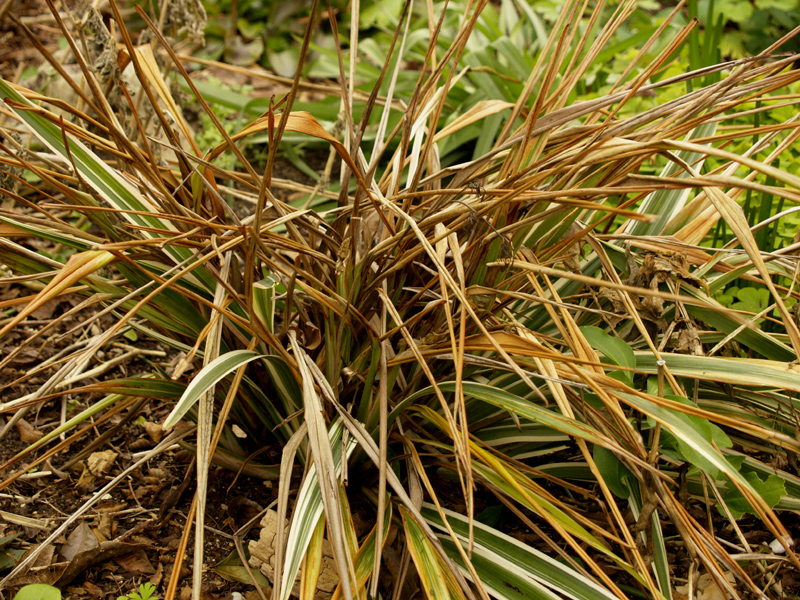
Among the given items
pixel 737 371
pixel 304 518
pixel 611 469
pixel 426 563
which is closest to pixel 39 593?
pixel 304 518

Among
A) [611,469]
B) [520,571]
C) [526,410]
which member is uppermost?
[526,410]

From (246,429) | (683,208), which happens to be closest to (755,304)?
(683,208)

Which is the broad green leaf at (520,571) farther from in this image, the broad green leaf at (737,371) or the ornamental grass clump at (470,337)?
the broad green leaf at (737,371)

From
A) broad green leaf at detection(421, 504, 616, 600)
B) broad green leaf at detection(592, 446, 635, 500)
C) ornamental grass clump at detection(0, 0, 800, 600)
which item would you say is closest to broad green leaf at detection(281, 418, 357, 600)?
ornamental grass clump at detection(0, 0, 800, 600)

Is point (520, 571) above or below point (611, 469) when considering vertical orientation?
below

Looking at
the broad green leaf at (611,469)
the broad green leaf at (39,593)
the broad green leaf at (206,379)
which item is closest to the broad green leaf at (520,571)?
the broad green leaf at (611,469)

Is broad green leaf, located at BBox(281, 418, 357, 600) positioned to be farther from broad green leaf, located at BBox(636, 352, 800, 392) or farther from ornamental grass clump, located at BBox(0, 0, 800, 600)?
broad green leaf, located at BBox(636, 352, 800, 392)

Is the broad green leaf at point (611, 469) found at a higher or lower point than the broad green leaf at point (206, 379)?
lower

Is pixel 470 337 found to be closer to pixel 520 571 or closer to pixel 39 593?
pixel 520 571
